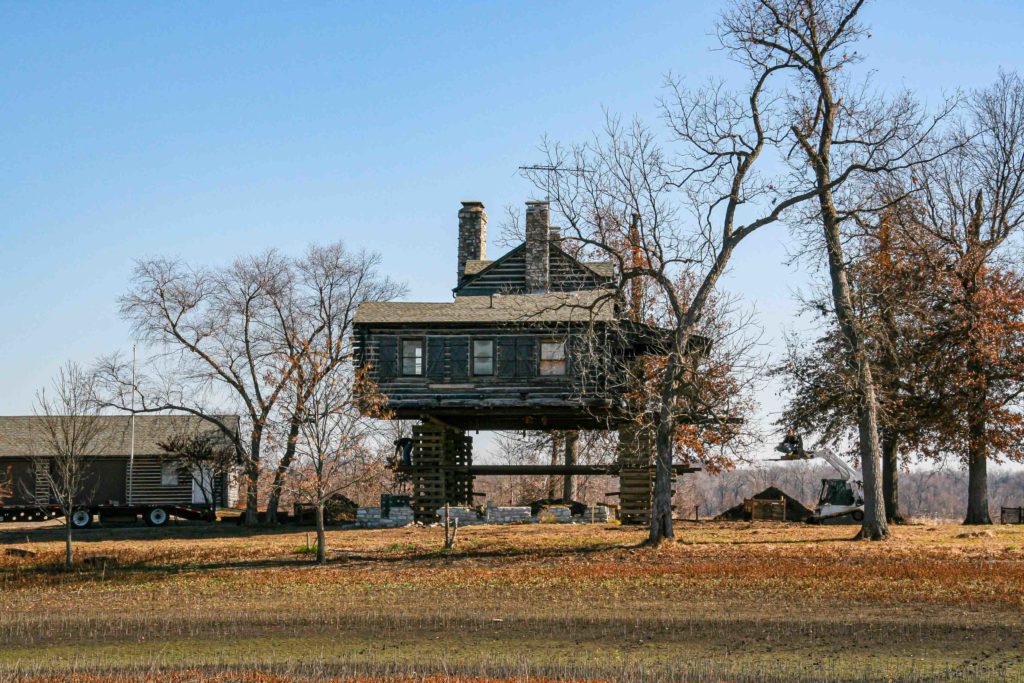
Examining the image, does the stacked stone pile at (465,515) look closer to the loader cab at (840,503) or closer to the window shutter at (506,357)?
the window shutter at (506,357)

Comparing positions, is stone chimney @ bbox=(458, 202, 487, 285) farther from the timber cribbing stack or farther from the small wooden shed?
the small wooden shed

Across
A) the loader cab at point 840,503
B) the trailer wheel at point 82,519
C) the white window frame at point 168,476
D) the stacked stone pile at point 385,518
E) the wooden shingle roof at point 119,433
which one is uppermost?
the wooden shingle roof at point 119,433

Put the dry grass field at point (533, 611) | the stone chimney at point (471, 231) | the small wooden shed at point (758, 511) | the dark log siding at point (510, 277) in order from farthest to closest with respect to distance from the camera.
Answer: the stone chimney at point (471, 231)
the dark log siding at point (510, 277)
the small wooden shed at point (758, 511)
the dry grass field at point (533, 611)

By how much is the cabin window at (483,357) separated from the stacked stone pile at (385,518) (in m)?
5.72

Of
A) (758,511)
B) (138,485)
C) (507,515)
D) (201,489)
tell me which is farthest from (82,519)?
(758,511)

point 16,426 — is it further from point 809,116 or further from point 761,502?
point 809,116

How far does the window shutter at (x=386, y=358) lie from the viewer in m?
39.5

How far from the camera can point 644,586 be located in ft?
73.4

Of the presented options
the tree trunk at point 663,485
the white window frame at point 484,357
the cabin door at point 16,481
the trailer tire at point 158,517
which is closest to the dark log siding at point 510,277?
the white window frame at point 484,357

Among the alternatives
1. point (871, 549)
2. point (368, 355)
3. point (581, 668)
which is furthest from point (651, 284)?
point (581, 668)

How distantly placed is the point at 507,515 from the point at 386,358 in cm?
691

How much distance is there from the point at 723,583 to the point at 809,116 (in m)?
15.3

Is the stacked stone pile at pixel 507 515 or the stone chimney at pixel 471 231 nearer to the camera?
the stacked stone pile at pixel 507 515

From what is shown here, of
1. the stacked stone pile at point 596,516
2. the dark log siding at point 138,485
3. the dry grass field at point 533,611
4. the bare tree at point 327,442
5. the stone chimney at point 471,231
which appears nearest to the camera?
the dry grass field at point 533,611
